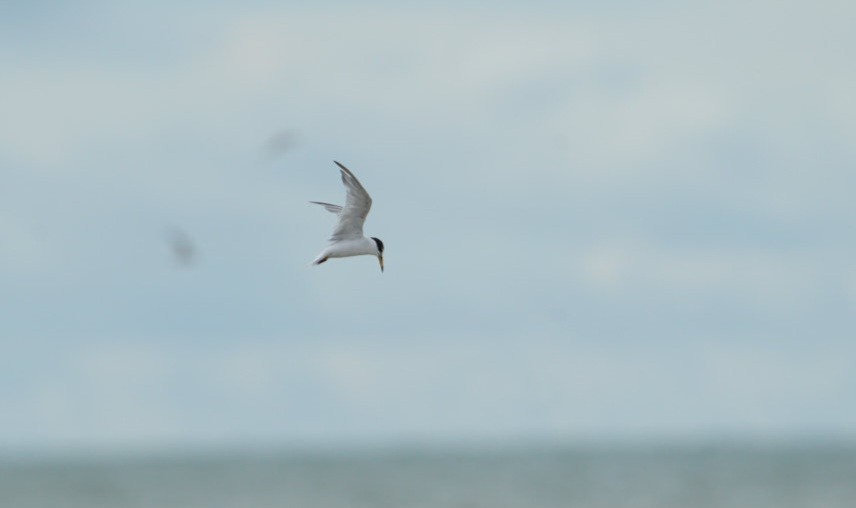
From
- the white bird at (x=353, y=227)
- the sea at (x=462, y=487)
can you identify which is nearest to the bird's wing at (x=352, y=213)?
the white bird at (x=353, y=227)

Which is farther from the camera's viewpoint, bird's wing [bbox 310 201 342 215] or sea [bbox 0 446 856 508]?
sea [bbox 0 446 856 508]

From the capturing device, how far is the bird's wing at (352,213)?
1778 centimetres

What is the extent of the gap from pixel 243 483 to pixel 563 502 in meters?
25.4

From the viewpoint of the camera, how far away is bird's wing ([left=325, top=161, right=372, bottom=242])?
17.8 meters

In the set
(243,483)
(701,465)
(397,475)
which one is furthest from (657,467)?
(243,483)

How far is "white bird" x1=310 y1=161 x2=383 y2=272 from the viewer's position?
17.6 meters

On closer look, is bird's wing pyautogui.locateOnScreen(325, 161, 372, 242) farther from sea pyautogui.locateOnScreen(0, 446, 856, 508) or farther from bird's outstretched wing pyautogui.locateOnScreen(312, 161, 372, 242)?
sea pyautogui.locateOnScreen(0, 446, 856, 508)

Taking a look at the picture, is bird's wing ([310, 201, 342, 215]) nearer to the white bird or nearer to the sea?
the white bird

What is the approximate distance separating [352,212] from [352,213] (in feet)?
0.04

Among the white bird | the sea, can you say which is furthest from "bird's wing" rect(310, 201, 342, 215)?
the sea

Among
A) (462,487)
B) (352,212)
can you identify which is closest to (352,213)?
(352,212)

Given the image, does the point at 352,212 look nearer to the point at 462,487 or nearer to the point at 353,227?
the point at 353,227

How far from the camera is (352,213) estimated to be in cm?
1791

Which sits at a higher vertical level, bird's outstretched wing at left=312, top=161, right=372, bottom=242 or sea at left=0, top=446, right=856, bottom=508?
sea at left=0, top=446, right=856, bottom=508
